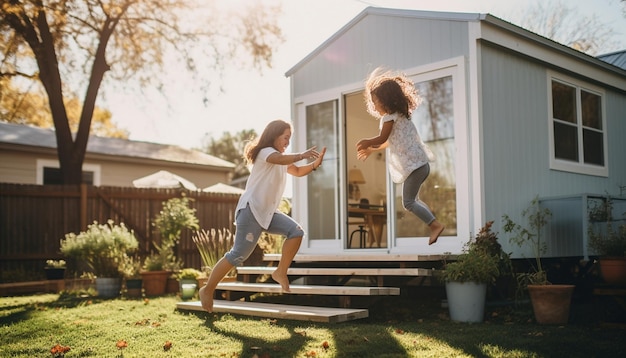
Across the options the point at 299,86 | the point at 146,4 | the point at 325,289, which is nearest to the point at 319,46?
the point at 299,86

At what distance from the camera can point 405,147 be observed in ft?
17.7

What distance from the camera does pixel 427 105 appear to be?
7180mm

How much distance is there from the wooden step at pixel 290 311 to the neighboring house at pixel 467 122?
1.75 meters

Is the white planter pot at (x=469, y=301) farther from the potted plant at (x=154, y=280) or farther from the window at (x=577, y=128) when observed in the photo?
the potted plant at (x=154, y=280)

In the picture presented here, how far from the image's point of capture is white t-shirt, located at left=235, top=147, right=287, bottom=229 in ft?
16.4

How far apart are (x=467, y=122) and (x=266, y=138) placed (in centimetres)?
256

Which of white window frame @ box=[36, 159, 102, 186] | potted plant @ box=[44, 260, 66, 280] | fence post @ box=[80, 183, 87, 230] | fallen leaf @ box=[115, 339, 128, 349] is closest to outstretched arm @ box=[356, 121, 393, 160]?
fallen leaf @ box=[115, 339, 128, 349]

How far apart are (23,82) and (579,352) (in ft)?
54.9

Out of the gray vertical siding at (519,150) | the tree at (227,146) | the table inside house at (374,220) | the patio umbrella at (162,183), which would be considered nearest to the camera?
the gray vertical siding at (519,150)

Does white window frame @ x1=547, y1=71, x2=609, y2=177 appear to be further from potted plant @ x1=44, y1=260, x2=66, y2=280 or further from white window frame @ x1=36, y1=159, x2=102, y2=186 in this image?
white window frame @ x1=36, y1=159, x2=102, y2=186

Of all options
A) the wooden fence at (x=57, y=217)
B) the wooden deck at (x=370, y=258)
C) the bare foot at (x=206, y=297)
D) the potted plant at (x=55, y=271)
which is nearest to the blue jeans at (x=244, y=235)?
the bare foot at (x=206, y=297)

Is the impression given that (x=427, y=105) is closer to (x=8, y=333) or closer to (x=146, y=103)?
(x=8, y=333)

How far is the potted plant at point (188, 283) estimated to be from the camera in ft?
24.2

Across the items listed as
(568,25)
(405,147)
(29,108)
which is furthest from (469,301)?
(29,108)
